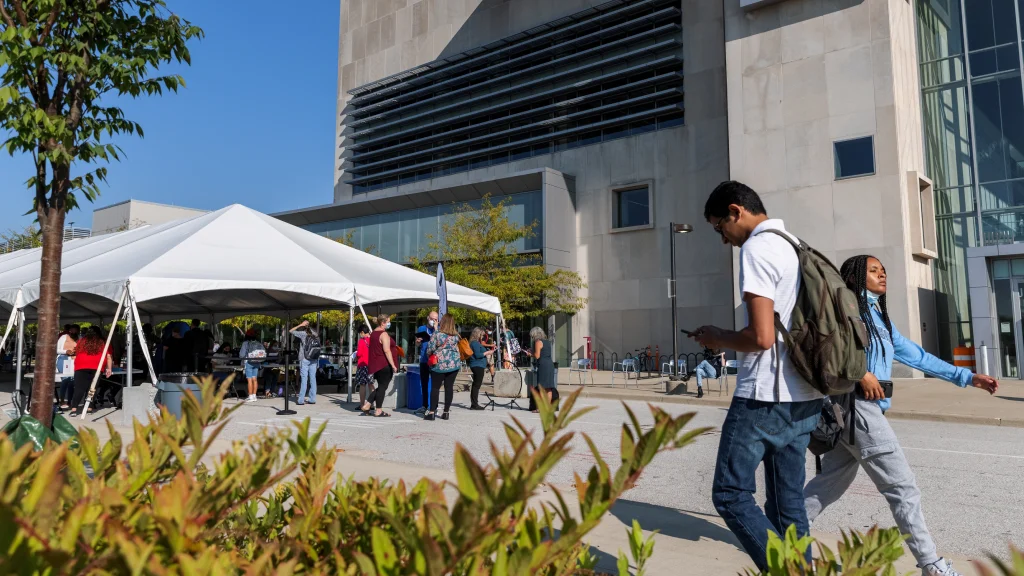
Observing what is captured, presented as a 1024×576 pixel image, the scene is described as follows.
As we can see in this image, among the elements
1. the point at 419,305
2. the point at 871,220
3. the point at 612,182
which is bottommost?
the point at 419,305

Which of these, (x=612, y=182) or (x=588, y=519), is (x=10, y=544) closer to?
(x=588, y=519)

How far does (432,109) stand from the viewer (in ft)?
132

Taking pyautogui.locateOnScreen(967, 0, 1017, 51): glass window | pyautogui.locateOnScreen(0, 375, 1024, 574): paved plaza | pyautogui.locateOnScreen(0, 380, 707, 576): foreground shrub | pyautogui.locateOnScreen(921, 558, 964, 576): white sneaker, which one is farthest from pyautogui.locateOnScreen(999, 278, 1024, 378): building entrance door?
pyautogui.locateOnScreen(0, 380, 707, 576): foreground shrub

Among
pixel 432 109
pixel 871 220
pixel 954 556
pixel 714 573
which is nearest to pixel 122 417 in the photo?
pixel 714 573

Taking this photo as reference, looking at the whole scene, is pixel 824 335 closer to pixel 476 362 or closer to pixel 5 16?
pixel 5 16

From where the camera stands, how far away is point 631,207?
33125 millimetres

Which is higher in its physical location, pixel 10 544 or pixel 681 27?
pixel 681 27

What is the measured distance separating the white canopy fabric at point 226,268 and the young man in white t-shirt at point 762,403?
38.3ft

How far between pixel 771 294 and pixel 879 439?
130cm

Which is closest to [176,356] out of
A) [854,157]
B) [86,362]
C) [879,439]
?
[86,362]

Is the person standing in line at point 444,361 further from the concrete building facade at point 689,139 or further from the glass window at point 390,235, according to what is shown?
the glass window at point 390,235

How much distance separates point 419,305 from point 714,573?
1637cm

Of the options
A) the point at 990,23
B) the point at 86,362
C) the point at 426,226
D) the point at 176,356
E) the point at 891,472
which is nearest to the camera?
the point at 891,472

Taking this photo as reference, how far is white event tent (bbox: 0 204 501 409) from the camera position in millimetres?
13164
